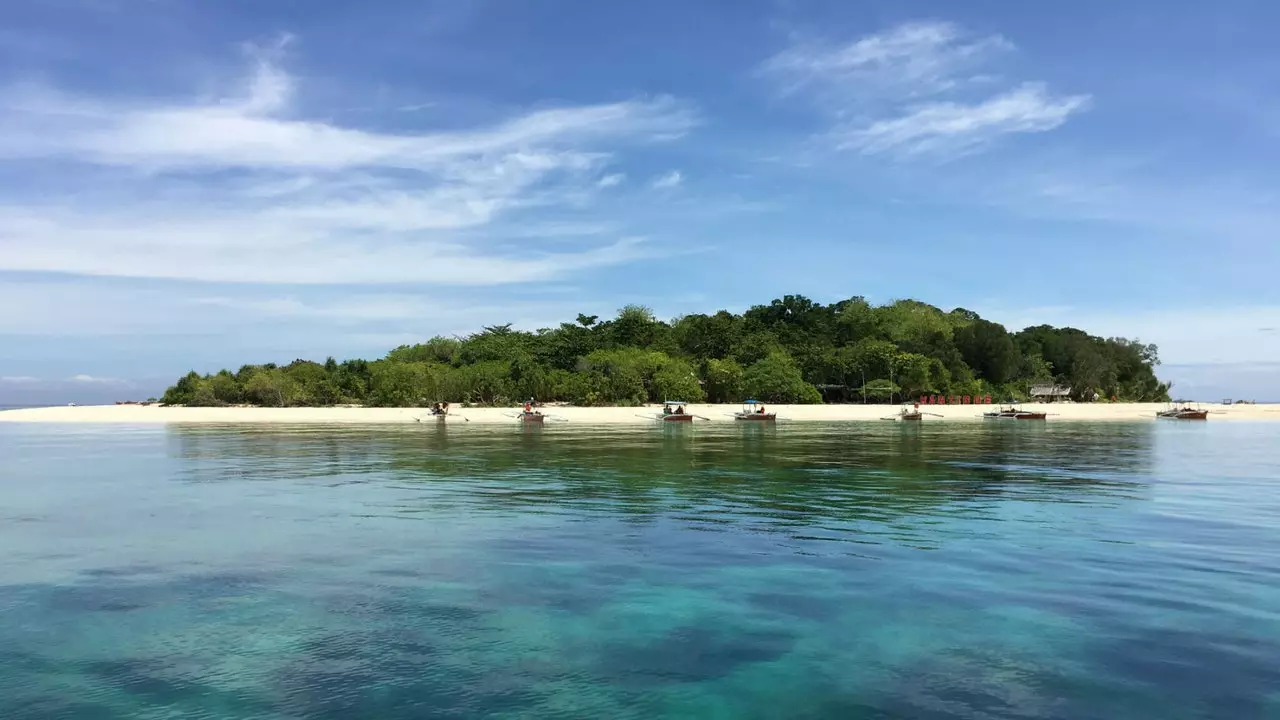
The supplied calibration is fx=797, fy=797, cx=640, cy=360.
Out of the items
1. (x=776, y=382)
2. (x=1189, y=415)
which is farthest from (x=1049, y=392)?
(x=776, y=382)

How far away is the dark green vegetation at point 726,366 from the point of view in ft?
283

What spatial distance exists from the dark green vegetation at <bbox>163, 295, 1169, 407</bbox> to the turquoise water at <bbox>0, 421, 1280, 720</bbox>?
59018 millimetres

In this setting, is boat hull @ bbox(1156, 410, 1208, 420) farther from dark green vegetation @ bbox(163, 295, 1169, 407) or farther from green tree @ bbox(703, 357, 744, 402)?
green tree @ bbox(703, 357, 744, 402)

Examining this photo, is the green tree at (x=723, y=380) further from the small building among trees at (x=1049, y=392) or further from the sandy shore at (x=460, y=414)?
the small building among trees at (x=1049, y=392)

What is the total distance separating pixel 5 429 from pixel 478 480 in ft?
188

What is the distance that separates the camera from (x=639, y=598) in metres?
12.1

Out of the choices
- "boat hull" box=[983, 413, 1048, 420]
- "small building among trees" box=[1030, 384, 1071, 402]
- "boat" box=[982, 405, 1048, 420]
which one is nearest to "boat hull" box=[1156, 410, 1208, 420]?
"boat hull" box=[983, 413, 1048, 420]

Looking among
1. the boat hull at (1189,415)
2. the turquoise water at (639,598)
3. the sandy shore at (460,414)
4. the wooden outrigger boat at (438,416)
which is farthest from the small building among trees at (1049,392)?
the turquoise water at (639,598)

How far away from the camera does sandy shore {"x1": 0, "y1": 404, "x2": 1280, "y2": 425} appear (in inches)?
2803

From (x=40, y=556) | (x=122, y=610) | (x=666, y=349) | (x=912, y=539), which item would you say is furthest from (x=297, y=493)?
(x=666, y=349)

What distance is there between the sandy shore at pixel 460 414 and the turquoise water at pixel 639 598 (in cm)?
4507

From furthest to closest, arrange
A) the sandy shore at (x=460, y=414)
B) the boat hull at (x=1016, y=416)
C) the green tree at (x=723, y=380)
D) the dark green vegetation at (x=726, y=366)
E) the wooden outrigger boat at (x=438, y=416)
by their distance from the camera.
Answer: the green tree at (x=723, y=380), the dark green vegetation at (x=726, y=366), the boat hull at (x=1016, y=416), the sandy shore at (x=460, y=414), the wooden outrigger boat at (x=438, y=416)

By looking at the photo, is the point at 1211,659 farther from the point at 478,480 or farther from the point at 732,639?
the point at 478,480

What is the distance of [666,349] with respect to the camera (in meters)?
101
